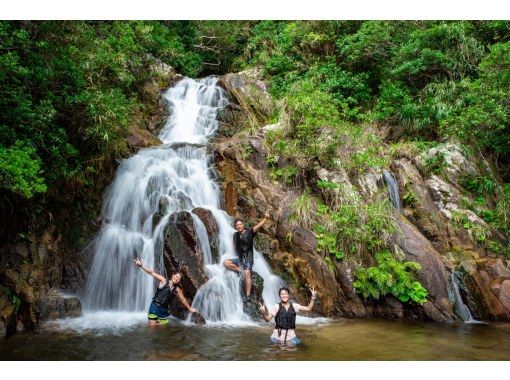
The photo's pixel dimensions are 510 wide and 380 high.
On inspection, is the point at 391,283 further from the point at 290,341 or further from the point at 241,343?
the point at 241,343

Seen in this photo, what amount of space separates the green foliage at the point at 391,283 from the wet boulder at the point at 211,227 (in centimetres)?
316

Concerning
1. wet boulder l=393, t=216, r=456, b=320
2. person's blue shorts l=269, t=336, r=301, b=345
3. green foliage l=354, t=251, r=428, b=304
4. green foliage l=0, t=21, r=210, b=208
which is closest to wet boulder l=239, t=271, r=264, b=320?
person's blue shorts l=269, t=336, r=301, b=345

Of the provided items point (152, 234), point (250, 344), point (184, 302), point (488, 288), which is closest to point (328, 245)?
point (488, 288)

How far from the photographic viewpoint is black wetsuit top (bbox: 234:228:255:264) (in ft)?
26.6

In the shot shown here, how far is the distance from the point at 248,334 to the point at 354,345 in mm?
1719

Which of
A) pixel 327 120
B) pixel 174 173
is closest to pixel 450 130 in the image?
pixel 327 120

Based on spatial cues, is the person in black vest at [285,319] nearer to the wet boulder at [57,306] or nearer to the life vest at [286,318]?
the life vest at [286,318]

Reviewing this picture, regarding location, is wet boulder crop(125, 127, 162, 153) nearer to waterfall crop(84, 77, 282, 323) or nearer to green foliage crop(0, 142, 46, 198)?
waterfall crop(84, 77, 282, 323)

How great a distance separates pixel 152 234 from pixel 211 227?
132 centimetres

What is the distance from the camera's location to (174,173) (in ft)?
33.9

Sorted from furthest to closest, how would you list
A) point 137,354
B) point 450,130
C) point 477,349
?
point 450,130 → point 477,349 → point 137,354

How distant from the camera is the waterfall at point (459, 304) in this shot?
853cm

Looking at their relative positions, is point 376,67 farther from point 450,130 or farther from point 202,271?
point 202,271

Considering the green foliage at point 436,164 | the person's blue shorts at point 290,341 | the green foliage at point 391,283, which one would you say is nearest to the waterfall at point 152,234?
the person's blue shorts at point 290,341
